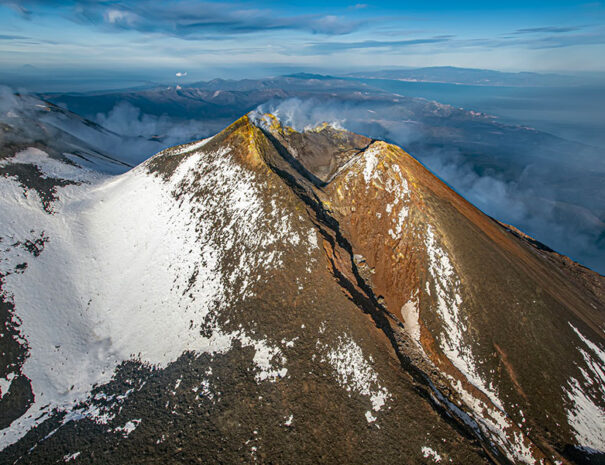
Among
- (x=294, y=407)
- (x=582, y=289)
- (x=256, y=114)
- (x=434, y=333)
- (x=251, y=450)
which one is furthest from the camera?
(x=256, y=114)

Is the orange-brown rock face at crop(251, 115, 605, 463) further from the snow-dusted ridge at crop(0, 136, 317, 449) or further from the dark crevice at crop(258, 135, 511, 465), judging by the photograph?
the snow-dusted ridge at crop(0, 136, 317, 449)

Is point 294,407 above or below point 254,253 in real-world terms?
below

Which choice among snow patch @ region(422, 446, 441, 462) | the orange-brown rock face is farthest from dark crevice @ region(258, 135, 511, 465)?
snow patch @ region(422, 446, 441, 462)

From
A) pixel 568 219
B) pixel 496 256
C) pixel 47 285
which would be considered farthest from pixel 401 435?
pixel 568 219

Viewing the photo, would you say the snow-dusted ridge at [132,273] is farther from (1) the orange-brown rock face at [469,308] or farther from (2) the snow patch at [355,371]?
(1) the orange-brown rock face at [469,308]

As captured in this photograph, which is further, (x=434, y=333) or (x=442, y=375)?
(x=434, y=333)

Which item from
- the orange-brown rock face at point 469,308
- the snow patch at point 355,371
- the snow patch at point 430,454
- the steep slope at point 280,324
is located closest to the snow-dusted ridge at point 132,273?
the steep slope at point 280,324

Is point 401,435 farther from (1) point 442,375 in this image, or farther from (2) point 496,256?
(2) point 496,256
